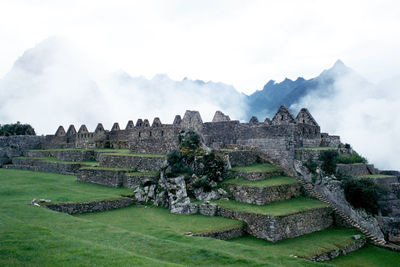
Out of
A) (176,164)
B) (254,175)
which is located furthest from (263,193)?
(176,164)

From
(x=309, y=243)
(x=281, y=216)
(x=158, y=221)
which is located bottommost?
(x=309, y=243)

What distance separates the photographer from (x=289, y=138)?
2348 cm

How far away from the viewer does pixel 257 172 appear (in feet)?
70.5

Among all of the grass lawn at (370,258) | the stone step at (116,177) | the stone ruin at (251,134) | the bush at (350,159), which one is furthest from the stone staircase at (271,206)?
the stone step at (116,177)

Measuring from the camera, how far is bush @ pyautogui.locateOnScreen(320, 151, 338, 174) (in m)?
22.1

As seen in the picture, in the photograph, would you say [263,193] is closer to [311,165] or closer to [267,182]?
[267,182]

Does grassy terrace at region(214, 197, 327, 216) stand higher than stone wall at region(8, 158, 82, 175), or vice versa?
stone wall at region(8, 158, 82, 175)

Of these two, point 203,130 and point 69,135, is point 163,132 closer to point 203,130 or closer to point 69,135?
point 203,130

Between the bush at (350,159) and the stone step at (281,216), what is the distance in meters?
5.47

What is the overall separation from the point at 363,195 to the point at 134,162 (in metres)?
16.6

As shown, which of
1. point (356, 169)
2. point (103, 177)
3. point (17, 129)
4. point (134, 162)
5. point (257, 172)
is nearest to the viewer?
point (257, 172)

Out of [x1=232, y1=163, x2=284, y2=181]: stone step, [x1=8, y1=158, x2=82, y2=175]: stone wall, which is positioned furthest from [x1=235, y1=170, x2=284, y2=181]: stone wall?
[x1=8, y1=158, x2=82, y2=175]: stone wall

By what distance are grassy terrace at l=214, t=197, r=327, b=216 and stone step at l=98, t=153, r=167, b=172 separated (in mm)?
6555

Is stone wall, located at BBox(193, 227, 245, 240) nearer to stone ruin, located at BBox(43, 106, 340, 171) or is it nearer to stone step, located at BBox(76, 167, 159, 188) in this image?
stone ruin, located at BBox(43, 106, 340, 171)
